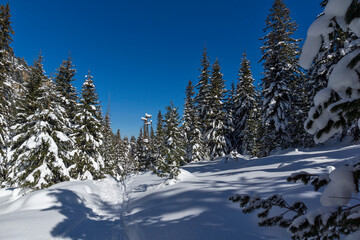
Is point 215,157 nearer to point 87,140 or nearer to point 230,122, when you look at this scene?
point 230,122

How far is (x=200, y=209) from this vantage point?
6.70 m

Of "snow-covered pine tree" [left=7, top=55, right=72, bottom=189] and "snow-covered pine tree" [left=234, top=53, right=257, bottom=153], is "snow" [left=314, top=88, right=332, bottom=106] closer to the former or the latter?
"snow-covered pine tree" [left=7, top=55, right=72, bottom=189]

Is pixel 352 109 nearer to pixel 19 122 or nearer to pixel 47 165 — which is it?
pixel 47 165

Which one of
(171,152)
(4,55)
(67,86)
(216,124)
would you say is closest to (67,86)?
(67,86)

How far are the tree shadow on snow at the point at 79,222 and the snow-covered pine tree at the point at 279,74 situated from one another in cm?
1662

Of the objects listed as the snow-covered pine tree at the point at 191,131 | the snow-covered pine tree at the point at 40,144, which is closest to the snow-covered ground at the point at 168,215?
the snow-covered pine tree at the point at 40,144

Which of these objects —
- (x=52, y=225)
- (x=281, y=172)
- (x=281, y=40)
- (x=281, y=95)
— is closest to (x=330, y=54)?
(x=281, y=95)

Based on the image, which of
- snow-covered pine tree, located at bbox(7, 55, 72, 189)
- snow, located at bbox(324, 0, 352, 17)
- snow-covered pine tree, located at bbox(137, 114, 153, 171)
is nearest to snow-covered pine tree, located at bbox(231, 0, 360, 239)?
snow, located at bbox(324, 0, 352, 17)

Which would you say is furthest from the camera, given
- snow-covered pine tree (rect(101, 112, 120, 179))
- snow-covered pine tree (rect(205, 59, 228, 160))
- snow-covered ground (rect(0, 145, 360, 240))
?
snow-covered pine tree (rect(101, 112, 120, 179))

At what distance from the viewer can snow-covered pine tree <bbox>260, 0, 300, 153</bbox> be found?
18.5 meters

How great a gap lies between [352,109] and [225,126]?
23.4 m

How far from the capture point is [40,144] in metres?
14.0

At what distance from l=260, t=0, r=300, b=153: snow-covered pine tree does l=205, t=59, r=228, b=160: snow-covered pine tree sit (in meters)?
5.64

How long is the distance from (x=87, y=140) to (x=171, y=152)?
940 cm
